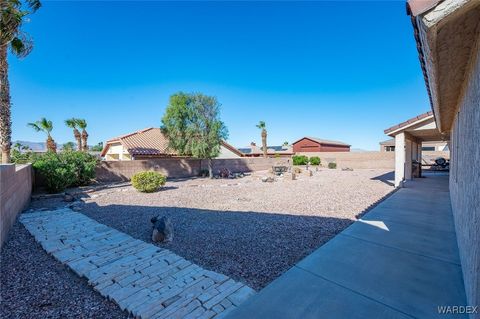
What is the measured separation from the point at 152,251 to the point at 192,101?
14974 millimetres

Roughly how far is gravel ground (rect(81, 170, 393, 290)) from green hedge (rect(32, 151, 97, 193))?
94.0 inches

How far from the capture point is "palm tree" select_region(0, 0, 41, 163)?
962 centimetres

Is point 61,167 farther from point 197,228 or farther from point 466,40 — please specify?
point 466,40

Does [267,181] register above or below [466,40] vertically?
below

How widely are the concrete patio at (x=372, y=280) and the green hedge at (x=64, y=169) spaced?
12.6m

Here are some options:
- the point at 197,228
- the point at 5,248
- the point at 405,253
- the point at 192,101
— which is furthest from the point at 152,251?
the point at 192,101

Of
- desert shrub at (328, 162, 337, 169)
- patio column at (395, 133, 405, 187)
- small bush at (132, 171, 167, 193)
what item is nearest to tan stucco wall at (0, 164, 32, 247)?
small bush at (132, 171, 167, 193)

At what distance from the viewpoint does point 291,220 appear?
6.57 metres

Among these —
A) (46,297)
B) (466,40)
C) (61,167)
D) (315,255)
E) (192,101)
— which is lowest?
(46,297)

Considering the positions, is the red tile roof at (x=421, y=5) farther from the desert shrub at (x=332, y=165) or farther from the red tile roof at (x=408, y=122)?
the desert shrub at (x=332, y=165)

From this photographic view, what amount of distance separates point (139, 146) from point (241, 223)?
17153 millimetres

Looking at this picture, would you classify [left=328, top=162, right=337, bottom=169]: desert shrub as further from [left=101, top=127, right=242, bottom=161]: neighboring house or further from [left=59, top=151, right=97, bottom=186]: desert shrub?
[left=59, top=151, right=97, bottom=186]: desert shrub

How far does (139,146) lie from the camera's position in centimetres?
2062

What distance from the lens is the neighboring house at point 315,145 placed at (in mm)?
47344
